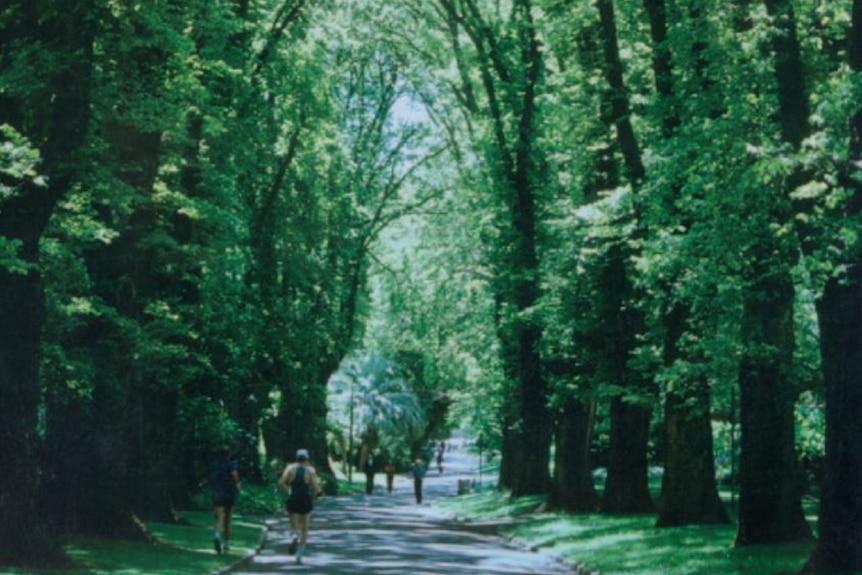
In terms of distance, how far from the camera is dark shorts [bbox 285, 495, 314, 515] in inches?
969

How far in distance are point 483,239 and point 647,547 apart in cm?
2223

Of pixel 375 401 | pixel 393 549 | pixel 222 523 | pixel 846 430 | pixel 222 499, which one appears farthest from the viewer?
pixel 375 401

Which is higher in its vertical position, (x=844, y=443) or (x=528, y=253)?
(x=528, y=253)

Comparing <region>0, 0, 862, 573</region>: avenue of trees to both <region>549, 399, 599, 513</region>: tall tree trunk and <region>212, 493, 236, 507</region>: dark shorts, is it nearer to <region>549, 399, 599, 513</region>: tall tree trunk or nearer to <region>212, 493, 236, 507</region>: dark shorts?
<region>549, 399, 599, 513</region>: tall tree trunk

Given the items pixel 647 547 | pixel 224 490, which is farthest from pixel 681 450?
pixel 224 490

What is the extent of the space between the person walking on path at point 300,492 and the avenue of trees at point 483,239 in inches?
117

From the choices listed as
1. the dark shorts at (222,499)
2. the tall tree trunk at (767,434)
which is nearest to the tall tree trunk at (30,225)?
the dark shorts at (222,499)

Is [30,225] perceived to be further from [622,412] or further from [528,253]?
[528,253]

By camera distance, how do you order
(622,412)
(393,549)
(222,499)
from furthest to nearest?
1. (622,412)
2. (393,549)
3. (222,499)

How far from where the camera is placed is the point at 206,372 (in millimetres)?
36344

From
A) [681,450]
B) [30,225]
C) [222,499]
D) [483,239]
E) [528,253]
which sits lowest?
[222,499]

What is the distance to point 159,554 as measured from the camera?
76.7ft

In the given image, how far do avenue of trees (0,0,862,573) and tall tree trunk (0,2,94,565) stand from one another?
41 mm

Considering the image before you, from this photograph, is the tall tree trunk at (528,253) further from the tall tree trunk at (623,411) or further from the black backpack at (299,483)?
the black backpack at (299,483)
